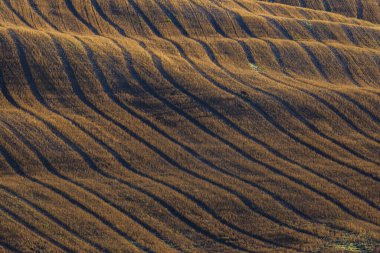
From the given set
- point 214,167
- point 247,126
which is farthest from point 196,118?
point 214,167

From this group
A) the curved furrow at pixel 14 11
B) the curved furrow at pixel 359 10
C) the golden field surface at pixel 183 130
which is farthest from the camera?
the curved furrow at pixel 359 10

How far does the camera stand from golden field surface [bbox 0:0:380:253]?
2756cm

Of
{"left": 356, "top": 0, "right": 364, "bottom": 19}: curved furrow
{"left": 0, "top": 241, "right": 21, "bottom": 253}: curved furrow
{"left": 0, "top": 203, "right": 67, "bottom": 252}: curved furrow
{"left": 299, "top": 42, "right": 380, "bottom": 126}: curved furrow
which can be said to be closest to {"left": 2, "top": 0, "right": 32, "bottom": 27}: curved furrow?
{"left": 299, "top": 42, "right": 380, "bottom": 126}: curved furrow

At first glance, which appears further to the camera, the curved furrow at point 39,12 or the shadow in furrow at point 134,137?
the curved furrow at point 39,12

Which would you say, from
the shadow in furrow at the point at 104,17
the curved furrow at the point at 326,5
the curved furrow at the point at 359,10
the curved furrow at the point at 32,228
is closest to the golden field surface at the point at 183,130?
the curved furrow at the point at 32,228

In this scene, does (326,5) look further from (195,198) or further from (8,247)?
(8,247)

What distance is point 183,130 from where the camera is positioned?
35750 mm

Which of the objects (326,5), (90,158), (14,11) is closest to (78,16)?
(14,11)

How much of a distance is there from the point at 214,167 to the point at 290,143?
4709 mm

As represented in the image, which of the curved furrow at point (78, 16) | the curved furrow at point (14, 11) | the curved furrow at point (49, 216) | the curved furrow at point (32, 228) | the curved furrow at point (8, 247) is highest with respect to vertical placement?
the curved furrow at point (78, 16)

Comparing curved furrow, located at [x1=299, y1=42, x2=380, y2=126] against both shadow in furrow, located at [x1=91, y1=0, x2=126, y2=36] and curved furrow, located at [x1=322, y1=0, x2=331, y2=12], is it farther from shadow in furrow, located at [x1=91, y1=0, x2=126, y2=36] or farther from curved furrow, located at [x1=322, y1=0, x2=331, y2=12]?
curved furrow, located at [x1=322, y1=0, x2=331, y2=12]

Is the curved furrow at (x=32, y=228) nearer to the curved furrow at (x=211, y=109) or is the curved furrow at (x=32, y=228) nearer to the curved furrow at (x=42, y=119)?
the curved furrow at (x=42, y=119)

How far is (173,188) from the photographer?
99.8ft

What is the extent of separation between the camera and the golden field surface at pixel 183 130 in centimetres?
2756
